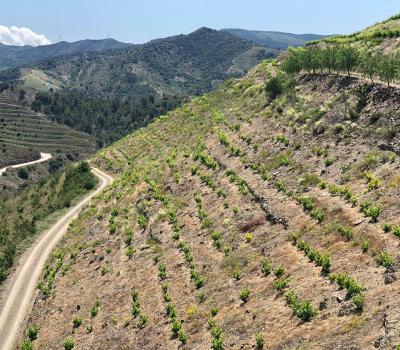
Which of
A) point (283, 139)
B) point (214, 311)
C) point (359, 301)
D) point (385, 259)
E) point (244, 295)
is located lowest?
point (214, 311)

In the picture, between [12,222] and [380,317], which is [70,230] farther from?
[380,317]

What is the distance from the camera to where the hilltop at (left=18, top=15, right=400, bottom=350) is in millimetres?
23875

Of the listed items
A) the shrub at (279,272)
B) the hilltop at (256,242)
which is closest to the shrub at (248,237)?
the hilltop at (256,242)

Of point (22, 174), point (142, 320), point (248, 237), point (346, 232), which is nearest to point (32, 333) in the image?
point (142, 320)

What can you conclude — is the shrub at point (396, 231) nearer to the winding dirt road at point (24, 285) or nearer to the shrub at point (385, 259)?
the shrub at point (385, 259)

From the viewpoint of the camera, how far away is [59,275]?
46.3m

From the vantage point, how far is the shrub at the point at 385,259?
2352cm

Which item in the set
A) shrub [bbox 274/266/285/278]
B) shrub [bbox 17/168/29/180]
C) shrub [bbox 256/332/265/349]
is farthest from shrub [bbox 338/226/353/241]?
shrub [bbox 17/168/29/180]

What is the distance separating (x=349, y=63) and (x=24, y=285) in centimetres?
4561

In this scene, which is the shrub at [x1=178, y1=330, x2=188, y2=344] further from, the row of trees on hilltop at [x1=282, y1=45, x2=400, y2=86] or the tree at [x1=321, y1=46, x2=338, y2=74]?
the tree at [x1=321, y1=46, x2=338, y2=74]

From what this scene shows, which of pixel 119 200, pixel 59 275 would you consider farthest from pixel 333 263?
pixel 119 200

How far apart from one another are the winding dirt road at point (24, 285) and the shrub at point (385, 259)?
29.7 meters

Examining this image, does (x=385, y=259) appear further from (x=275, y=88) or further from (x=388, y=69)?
(x=275, y=88)

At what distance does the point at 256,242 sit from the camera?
33.7 m
